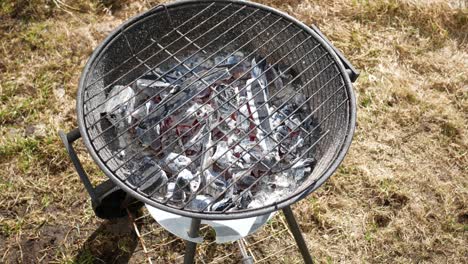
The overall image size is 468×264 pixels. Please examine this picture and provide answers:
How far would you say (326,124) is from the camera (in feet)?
6.06

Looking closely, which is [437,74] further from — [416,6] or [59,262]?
[59,262]

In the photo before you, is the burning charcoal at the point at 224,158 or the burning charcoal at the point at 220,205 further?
the burning charcoal at the point at 224,158

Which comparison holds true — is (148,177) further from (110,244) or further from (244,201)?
(110,244)

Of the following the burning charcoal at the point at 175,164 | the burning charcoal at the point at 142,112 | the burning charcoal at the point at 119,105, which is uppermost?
the burning charcoal at the point at 119,105

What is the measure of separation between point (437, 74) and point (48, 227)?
7.97 feet

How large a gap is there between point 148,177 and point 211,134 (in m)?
0.31

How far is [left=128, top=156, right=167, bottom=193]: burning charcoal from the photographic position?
1688 millimetres

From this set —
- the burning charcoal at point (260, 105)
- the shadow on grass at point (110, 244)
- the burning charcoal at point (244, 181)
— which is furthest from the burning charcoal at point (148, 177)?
the shadow on grass at point (110, 244)

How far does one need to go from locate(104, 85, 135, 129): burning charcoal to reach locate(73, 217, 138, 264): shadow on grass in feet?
2.48

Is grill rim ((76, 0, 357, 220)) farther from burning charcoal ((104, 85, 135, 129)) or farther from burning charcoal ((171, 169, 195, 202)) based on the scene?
burning charcoal ((171, 169, 195, 202))

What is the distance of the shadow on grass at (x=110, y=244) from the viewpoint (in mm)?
2309

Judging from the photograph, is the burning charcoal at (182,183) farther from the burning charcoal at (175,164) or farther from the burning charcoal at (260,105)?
the burning charcoal at (260,105)

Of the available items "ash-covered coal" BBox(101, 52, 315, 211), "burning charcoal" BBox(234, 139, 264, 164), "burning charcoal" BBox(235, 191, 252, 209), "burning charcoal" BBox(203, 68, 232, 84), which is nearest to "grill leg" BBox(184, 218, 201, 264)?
"ash-covered coal" BBox(101, 52, 315, 211)

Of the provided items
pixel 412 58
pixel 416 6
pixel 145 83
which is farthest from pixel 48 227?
pixel 416 6
